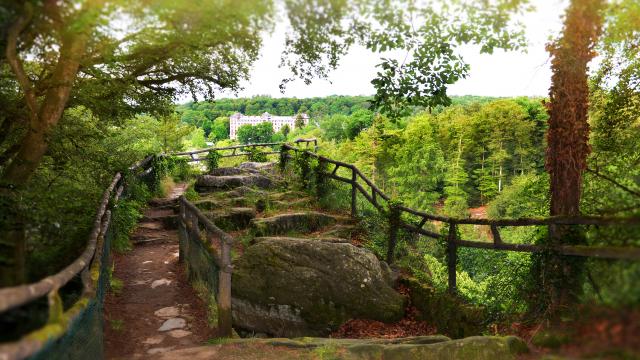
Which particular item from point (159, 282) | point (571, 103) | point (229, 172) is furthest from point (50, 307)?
point (229, 172)

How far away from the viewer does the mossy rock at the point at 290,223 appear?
9.87 metres

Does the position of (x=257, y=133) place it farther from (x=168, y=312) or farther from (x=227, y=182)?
(x=168, y=312)

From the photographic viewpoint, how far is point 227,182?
47.1 ft

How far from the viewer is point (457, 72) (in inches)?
283

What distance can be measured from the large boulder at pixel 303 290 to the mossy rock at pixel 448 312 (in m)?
0.49

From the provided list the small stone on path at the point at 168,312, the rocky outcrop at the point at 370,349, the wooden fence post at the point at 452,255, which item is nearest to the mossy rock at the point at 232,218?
the small stone on path at the point at 168,312

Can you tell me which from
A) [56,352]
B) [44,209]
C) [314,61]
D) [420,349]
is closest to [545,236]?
[420,349]

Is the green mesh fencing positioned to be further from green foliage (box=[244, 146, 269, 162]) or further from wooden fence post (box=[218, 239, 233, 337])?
green foliage (box=[244, 146, 269, 162])

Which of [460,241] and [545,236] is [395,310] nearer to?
[460,241]

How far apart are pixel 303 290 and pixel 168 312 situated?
209 cm

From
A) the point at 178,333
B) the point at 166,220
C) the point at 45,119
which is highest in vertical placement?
the point at 45,119

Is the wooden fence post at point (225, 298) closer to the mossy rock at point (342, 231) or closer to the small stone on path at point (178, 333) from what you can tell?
the small stone on path at point (178, 333)

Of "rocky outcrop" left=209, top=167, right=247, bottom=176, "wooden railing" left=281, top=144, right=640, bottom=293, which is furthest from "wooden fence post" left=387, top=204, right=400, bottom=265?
"rocky outcrop" left=209, top=167, right=247, bottom=176

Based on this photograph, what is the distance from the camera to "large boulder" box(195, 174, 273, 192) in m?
14.3
